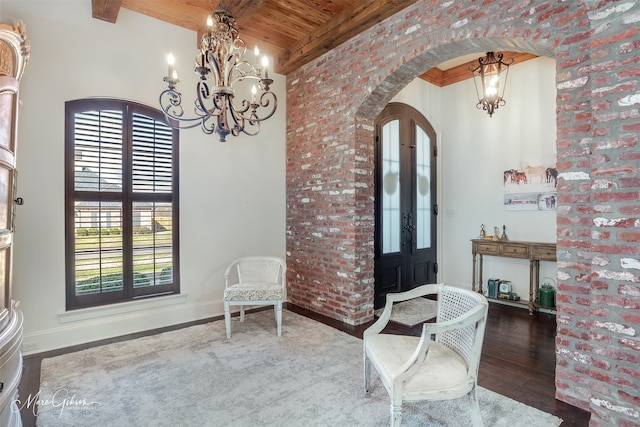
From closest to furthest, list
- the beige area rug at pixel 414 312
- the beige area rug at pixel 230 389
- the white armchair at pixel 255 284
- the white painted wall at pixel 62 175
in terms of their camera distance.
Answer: the beige area rug at pixel 230 389, the white painted wall at pixel 62 175, the white armchair at pixel 255 284, the beige area rug at pixel 414 312

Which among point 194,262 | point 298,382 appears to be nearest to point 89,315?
point 194,262

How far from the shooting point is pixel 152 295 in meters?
3.75

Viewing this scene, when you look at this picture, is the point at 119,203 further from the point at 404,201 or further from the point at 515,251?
the point at 515,251

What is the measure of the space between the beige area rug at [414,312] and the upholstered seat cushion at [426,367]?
5.80 feet

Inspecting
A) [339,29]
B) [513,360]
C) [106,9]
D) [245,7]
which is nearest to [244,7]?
[245,7]

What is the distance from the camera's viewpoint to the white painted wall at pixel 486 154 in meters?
4.44

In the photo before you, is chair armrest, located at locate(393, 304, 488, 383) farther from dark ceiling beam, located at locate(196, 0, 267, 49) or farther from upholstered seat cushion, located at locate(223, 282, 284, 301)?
dark ceiling beam, located at locate(196, 0, 267, 49)

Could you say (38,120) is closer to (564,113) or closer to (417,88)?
(564,113)

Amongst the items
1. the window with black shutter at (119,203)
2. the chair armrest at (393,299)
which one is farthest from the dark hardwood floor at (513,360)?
the chair armrest at (393,299)

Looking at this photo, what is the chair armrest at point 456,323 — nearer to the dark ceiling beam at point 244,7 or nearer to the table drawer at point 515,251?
the table drawer at point 515,251

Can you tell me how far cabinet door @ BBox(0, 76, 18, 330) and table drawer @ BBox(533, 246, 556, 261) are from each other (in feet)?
16.3

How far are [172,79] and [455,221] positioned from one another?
4.70 metres

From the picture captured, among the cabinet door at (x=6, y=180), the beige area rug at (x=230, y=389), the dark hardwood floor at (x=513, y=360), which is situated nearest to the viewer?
the cabinet door at (x=6, y=180)

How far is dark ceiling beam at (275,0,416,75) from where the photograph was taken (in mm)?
3254
